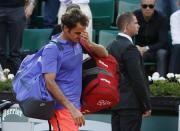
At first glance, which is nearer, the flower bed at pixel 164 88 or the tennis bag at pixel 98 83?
the tennis bag at pixel 98 83

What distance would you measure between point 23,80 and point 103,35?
15.2ft

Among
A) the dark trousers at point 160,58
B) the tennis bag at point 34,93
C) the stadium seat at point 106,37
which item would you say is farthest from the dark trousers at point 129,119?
the stadium seat at point 106,37

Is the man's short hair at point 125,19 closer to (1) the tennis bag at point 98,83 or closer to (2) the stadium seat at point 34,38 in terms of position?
(1) the tennis bag at point 98,83

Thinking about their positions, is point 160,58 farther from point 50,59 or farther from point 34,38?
point 50,59

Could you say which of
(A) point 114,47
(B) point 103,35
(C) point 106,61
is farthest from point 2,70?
(C) point 106,61

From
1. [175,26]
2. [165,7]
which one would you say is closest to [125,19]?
[175,26]

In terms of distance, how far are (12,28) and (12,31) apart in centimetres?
4

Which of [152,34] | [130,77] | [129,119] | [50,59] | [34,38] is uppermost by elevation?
[50,59]

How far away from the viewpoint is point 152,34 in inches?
429

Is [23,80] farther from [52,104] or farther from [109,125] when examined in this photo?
[109,125]

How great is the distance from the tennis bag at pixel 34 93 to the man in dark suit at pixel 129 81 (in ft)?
4.97

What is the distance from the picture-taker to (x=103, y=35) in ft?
35.8

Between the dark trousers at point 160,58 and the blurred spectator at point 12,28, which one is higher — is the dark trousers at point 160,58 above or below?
below

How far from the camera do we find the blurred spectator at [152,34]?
10.7 m
